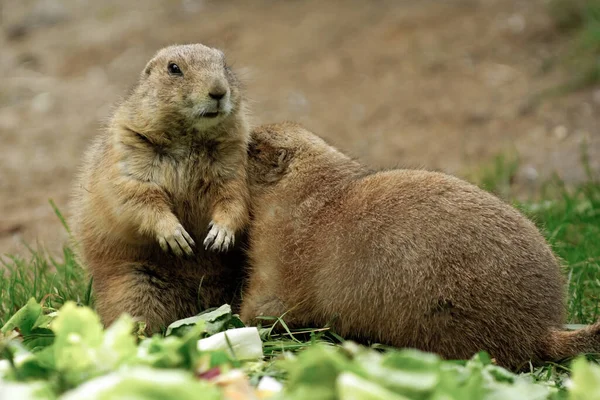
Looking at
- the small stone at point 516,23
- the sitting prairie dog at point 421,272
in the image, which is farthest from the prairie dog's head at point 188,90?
the small stone at point 516,23

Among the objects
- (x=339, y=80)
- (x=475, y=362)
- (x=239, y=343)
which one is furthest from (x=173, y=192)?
(x=339, y=80)

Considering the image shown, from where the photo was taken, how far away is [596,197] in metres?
6.61

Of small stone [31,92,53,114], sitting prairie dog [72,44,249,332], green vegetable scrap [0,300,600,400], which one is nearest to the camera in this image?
green vegetable scrap [0,300,600,400]

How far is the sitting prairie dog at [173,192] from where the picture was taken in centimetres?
425

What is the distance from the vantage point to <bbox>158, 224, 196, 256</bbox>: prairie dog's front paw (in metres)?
4.12

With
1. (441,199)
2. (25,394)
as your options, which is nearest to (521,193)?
(441,199)

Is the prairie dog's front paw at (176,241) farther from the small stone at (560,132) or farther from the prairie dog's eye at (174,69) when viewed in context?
the small stone at (560,132)

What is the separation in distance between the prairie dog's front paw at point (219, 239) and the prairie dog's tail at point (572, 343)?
149cm

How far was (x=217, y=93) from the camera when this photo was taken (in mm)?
4184

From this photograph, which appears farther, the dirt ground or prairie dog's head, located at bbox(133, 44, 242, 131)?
the dirt ground

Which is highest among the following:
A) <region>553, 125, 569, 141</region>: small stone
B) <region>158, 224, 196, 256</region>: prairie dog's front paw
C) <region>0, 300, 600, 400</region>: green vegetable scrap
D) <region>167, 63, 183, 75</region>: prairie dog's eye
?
<region>167, 63, 183, 75</region>: prairie dog's eye

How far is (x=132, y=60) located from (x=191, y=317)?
8017 millimetres

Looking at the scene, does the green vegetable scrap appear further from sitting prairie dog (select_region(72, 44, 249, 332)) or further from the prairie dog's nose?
the prairie dog's nose

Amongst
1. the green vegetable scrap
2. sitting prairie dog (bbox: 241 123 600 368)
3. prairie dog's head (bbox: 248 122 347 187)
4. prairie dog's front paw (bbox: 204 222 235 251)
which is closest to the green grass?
the green vegetable scrap
